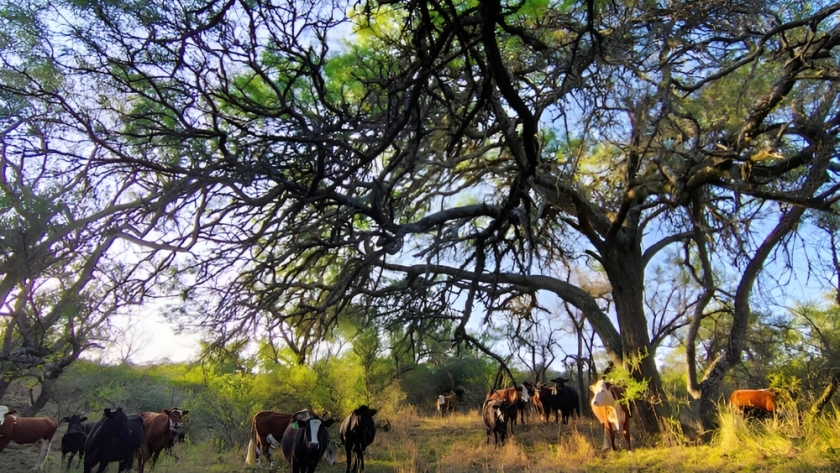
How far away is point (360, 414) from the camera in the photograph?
9.82 meters

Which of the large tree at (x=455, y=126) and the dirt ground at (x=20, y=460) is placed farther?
the dirt ground at (x=20, y=460)

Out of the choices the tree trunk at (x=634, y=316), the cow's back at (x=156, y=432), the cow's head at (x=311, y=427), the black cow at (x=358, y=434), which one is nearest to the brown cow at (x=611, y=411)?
the tree trunk at (x=634, y=316)

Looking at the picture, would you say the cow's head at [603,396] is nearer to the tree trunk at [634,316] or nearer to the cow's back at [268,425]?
the tree trunk at [634,316]

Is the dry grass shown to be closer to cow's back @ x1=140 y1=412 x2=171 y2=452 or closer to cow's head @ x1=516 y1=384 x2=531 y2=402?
cow's back @ x1=140 y1=412 x2=171 y2=452

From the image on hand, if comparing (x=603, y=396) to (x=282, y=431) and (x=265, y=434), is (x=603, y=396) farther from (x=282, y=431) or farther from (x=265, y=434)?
(x=265, y=434)

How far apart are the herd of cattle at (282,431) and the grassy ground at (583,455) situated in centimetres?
46

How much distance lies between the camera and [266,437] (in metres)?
10.3

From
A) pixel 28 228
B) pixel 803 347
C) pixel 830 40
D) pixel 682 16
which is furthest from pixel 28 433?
pixel 803 347

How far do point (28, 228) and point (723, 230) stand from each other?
9.40 metres

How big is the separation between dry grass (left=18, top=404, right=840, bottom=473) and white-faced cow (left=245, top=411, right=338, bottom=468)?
314 millimetres

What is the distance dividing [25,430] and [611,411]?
508 inches

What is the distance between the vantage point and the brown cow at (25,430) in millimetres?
11102

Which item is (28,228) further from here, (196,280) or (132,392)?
(132,392)

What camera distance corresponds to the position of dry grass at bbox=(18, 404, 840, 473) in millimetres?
6070
